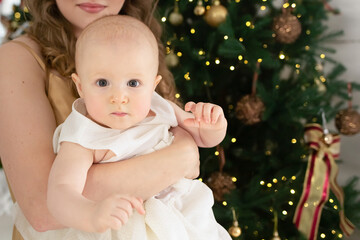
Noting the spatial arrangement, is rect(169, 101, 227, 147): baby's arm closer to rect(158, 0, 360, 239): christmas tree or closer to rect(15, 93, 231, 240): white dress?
rect(15, 93, 231, 240): white dress

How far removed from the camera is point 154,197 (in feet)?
3.66

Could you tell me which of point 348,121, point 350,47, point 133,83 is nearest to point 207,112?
point 133,83

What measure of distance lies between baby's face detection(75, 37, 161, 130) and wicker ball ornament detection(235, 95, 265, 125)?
1.19m

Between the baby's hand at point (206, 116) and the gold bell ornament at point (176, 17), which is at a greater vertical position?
the baby's hand at point (206, 116)

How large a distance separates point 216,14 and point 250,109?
47 centimetres

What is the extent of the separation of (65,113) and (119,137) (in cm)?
34

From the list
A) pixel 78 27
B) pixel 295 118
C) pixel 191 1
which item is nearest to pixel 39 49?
pixel 78 27

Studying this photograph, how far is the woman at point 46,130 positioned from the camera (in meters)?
1.08

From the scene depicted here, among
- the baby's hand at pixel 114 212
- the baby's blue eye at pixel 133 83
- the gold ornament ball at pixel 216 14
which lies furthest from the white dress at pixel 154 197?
the gold ornament ball at pixel 216 14

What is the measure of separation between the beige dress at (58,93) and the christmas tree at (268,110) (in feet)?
2.57

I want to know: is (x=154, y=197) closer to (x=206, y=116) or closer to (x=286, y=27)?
(x=206, y=116)

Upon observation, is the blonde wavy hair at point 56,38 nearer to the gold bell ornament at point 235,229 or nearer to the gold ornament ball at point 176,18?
the gold ornament ball at point 176,18

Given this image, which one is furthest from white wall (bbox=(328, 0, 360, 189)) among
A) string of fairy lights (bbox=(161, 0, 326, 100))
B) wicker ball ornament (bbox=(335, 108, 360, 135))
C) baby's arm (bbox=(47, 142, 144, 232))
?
baby's arm (bbox=(47, 142, 144, 232))

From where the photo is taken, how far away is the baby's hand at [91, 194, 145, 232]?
786 millimetres
